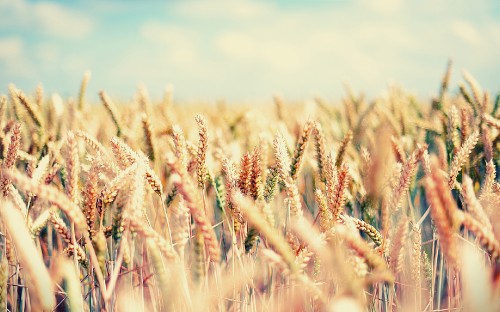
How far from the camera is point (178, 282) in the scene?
1.97ft

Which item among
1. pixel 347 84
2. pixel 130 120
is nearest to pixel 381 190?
pixel 130 120

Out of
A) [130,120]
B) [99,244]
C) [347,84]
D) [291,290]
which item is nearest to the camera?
[99,244]

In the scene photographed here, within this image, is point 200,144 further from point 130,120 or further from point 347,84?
point 347,84

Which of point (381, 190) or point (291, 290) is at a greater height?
point (381, 190)

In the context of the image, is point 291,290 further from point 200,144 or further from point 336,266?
point 336,266

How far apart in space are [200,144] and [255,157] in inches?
5.3

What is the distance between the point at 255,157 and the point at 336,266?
0.42 meters

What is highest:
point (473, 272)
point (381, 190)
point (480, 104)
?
point (480, 104)

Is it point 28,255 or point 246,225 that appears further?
point 246,225

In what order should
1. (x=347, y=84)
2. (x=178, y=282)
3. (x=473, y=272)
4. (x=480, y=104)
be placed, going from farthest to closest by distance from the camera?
1. (x=347, y=84)
2. (x=480, y=104)
3. (x=178, y=282)
4. (x=473, y=272)

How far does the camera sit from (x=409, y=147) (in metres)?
1.95

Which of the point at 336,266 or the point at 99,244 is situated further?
the point at 99,244

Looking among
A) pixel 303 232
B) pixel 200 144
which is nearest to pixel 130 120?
pixel 200 144

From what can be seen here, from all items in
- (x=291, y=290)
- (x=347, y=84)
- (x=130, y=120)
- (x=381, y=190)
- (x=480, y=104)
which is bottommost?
(x=291, y=290)
